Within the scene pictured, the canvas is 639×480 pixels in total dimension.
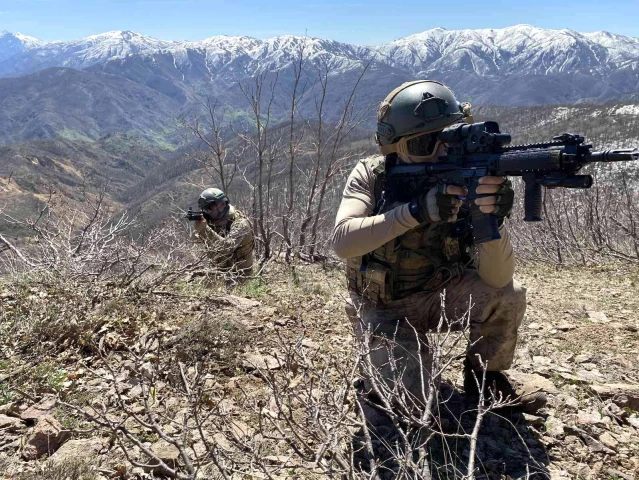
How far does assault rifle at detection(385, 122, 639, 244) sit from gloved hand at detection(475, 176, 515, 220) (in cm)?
3

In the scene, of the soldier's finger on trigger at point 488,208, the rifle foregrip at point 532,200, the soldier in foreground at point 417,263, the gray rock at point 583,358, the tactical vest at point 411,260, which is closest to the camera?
the rifle foregrip at point 532,200

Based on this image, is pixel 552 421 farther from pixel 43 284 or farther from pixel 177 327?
pixel 43 284

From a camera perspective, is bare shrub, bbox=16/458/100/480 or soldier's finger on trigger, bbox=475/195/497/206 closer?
bare shrub, bbox=16/458/100/480

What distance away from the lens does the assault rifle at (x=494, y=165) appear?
6.58 feet

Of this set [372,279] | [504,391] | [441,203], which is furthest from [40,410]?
[504,391]

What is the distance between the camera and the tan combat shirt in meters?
2.45

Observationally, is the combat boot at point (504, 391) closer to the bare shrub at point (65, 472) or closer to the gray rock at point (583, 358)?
the gray rock at point (583, 358)

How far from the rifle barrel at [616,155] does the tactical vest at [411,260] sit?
911 mm

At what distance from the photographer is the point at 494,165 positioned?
2.28 metres

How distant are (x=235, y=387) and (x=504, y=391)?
1.55 metres

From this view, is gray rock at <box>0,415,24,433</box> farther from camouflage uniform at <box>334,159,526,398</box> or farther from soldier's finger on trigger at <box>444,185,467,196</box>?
soldier's finger on trigger at <box>444,185,467,196</box>

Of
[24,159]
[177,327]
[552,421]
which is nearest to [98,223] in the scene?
[177,327]

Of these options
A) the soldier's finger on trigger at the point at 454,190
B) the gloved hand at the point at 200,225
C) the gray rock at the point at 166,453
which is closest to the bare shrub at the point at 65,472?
the gray rock at the point at 166,453

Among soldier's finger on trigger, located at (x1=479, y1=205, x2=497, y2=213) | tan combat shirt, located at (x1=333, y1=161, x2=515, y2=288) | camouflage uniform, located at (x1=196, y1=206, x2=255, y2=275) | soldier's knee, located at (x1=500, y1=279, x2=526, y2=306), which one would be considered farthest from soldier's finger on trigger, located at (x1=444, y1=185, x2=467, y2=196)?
camouflage uniform, located at (x1=196, y1=206, x2=255, y2=275)
